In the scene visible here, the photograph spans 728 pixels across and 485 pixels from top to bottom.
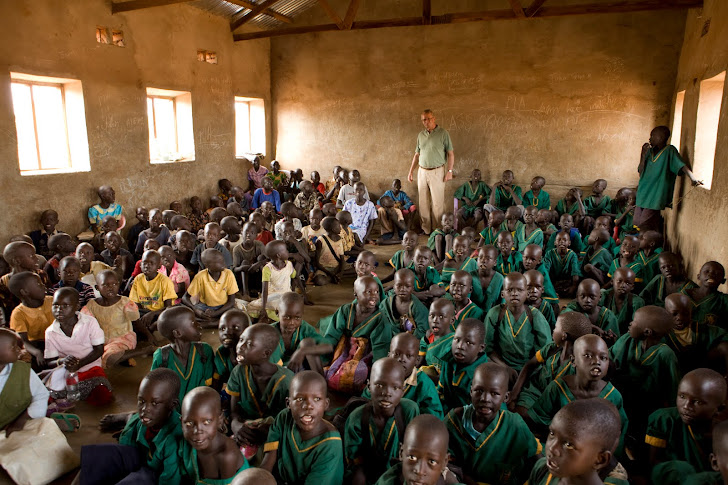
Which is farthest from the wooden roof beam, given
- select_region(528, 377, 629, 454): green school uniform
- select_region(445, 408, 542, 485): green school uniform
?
select_region(445, 408, 542, 485): green school uniform

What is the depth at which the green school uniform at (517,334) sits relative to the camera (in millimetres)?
3424

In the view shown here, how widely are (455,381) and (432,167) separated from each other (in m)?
5.80

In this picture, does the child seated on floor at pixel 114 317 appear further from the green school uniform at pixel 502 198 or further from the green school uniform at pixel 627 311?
the green school uniform at pixel 502 198

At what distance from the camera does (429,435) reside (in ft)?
5.91

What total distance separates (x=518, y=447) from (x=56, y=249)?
459 cm

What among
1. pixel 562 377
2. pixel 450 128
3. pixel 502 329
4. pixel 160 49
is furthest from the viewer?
pixel 450 128

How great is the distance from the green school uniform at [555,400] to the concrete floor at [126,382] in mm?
2425

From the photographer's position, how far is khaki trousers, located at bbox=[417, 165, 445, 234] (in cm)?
849

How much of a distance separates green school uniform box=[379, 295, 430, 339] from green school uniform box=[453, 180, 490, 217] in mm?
4941

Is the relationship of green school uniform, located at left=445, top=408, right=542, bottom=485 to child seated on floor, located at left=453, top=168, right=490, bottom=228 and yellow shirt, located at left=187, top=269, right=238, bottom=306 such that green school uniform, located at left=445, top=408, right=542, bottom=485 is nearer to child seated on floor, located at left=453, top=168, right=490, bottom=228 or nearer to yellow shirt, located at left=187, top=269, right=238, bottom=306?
yellow shirt, located at left=187, top=269, right=238, bottom=306

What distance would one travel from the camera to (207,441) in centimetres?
206

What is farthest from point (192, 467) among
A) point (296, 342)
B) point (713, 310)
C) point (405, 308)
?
point (713, 310)

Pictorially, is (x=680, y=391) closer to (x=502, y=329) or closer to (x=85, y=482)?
(x=502, y=329)

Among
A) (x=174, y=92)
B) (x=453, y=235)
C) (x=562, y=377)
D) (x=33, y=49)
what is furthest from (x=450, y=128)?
(x=562, y=377)
